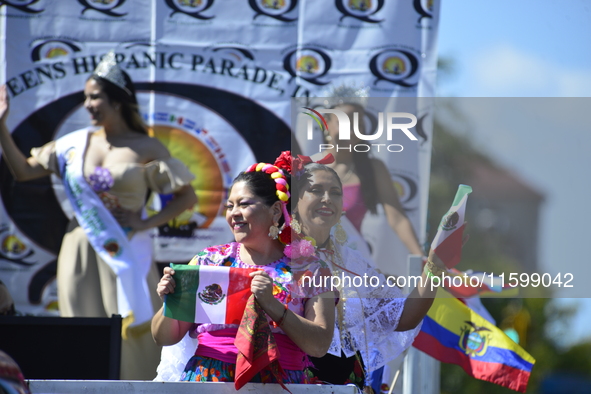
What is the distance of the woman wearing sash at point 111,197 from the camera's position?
14.4 ft

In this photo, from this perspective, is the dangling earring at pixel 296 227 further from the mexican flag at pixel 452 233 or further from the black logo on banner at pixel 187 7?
the black logo on banner at pixel 187 7

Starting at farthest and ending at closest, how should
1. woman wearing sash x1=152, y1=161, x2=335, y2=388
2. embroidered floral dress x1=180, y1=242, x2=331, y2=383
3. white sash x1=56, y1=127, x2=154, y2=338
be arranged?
white sash x1=56, y1=127, x2=154, y2=338 → embroidered floral dress x1=180, y1=242, x2=331, y2=383 → woman wearing sash x1=152, y1=161, x2=335, y2=388

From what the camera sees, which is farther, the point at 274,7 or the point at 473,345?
the point at 274,7

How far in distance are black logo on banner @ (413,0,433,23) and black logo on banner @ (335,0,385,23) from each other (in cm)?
22

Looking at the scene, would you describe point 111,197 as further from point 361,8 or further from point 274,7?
point 361,8

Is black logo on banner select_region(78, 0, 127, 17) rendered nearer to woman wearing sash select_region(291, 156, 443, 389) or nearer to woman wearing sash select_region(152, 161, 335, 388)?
woman wearing sash select_region(152, 161, 335, 388)

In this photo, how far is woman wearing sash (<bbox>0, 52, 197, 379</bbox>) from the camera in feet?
14.4

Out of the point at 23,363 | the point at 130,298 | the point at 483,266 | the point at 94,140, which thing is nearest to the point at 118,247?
the point at 130,298

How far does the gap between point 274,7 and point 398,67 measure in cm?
89

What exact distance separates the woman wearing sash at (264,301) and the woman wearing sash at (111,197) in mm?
1923

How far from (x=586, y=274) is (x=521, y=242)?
0.25 meters

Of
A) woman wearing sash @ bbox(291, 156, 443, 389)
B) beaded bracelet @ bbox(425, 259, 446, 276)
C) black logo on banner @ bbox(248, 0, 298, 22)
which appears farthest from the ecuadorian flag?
black logo on banner @ bbox(248, 0, 298, 22)

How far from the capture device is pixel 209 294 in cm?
226

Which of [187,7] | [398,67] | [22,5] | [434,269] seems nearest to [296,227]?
[434,269]
